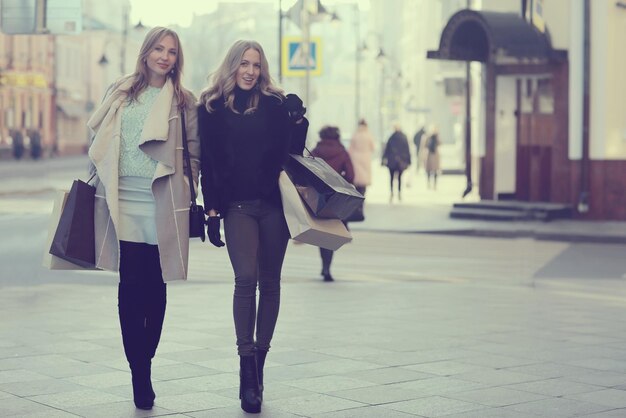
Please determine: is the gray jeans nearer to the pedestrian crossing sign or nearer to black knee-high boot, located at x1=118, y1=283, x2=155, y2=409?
black knee-high boot, located at x1=118, y1=283, x2=155, y2=409

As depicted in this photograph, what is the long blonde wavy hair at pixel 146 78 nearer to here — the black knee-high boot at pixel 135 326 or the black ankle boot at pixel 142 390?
the black knee-high boot at pixel 135 326

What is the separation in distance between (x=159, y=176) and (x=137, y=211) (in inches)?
9.3

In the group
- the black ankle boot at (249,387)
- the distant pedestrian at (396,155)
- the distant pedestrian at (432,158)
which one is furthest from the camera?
the distant pedestrian at (432,158)

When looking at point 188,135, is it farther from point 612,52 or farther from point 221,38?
point 221,38

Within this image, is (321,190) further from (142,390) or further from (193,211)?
(142,390)

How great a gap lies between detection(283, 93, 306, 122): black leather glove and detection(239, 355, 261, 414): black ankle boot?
1.24 m

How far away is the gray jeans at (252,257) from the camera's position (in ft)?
22.9

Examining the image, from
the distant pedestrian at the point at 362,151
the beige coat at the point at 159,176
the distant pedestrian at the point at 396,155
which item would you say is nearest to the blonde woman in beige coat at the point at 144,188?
the beige coat at the point at 159,176

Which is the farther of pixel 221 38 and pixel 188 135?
pixel 221 38

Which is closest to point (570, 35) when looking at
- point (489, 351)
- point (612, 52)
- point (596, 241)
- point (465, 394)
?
point (612, 52)

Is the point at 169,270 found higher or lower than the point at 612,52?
lower

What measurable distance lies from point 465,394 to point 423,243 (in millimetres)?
13206

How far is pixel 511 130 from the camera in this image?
25.9 meters

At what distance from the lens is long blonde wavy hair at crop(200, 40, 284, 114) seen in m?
6.96
